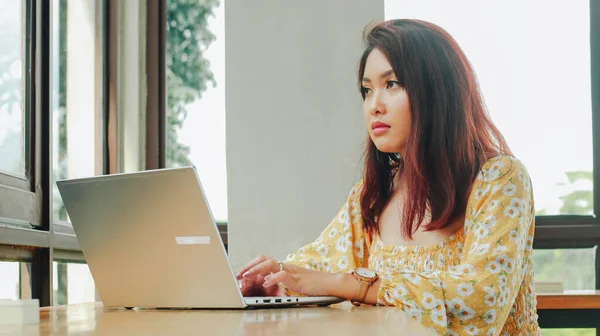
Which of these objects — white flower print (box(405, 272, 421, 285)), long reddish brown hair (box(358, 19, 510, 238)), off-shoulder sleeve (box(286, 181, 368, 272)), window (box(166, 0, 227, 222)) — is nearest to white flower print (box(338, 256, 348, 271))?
off-shoulder sleeve (box(286, 181, 368, 272))

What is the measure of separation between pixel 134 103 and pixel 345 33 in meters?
0.86

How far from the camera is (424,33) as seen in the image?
1.79 meters

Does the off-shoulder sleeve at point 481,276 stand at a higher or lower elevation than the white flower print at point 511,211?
lower

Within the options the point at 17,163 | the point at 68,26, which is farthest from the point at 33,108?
the point at 68,26

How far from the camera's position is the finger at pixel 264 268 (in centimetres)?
151

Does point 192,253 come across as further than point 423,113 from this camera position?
No

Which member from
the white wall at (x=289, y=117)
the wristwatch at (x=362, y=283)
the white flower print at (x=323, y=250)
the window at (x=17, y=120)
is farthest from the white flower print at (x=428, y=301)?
the white wall at (x=289, y=117)

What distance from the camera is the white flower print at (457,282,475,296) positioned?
142 cm

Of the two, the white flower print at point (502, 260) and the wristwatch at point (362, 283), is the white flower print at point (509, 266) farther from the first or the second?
the wristwatch at point (362, 283)

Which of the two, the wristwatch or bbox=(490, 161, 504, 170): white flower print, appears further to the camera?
bbox=(490, 161, 504, 170): white flower print

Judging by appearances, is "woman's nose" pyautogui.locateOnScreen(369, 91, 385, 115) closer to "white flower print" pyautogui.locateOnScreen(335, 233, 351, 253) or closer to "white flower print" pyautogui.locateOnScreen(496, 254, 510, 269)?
"white flower print" pyautogui.locateOnScreen(335, 233, 351, 253)

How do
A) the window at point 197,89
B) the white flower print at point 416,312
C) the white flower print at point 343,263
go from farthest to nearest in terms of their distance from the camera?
the window at point 197,89
the white flower print at point 343,263
the white flower print at point 416,312

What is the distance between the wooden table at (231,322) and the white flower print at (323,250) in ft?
1.88

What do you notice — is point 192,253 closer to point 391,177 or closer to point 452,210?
point 452,210
